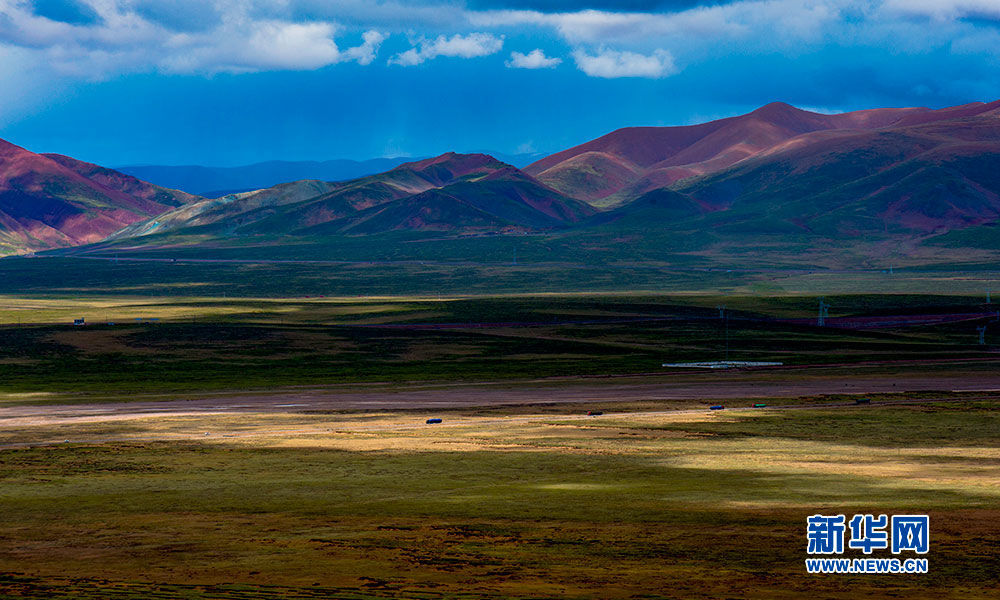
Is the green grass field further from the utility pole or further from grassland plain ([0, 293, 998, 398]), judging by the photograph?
the utility pole

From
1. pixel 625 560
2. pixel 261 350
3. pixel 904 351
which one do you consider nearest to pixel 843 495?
pixel 625 560

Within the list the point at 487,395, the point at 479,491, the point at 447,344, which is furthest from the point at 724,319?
the point at 479,491

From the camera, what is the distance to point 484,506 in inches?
1576

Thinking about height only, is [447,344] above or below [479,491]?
above

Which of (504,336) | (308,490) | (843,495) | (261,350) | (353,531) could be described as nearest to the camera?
(353,531)

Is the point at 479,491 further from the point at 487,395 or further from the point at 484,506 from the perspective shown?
the point at 487,395

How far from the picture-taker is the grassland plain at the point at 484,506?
29453 millimetres


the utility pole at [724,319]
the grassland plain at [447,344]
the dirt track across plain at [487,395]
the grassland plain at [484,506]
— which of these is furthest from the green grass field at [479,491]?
the utility pole at [724,319]

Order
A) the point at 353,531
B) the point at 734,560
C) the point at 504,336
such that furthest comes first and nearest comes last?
the point at 504,336 < the point at 353,531 < the point at 734,560

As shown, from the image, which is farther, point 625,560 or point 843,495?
point 843,495

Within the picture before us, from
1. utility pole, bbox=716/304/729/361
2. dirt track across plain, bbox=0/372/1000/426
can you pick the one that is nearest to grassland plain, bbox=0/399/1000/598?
dirt track across plain, bbox=0/372/1000/426

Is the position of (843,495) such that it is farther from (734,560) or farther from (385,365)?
(385,365)

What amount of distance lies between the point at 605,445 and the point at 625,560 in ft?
84.6

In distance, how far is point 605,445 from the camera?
188ft
